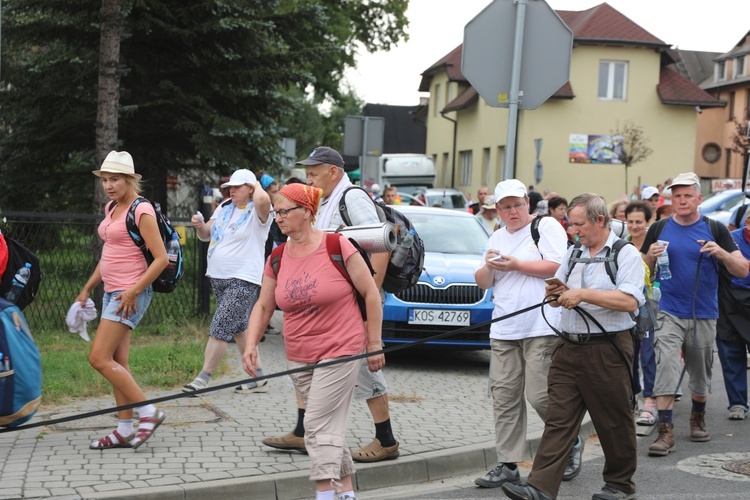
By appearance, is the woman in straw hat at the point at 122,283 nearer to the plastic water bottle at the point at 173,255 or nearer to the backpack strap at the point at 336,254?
the plastic water bottle at the point at 173,255

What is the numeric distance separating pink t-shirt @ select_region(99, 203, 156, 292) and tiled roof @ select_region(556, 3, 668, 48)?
38947 mm

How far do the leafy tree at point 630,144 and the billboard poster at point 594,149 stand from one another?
Answer: 0.53ft

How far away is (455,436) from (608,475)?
1695 mm

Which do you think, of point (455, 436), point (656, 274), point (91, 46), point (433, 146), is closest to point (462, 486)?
point (455, 436)

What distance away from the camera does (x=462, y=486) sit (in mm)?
6586

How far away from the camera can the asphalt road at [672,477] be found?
6367mm

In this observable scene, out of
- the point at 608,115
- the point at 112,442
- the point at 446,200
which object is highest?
the point at 608,115

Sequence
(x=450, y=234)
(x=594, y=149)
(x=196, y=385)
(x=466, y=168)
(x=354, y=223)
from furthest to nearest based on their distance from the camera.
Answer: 1. (x=466, y=168)
2. (x=594, y=149)
3. (x=450, y=234)
4. (x=196, y=385)
5. (x=354, y=223)

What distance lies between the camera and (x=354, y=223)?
20.5 ft

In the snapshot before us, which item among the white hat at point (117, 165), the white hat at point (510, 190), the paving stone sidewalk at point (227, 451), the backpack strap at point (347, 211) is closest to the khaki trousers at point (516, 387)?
the paving stone sidewalk at point (227, 451)

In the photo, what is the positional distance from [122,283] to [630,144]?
39833 millimetres

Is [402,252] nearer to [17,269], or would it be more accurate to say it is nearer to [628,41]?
[17,269]

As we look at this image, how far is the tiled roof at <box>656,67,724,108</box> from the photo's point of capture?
4406 cm

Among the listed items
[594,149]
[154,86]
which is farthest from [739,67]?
[154,86]
